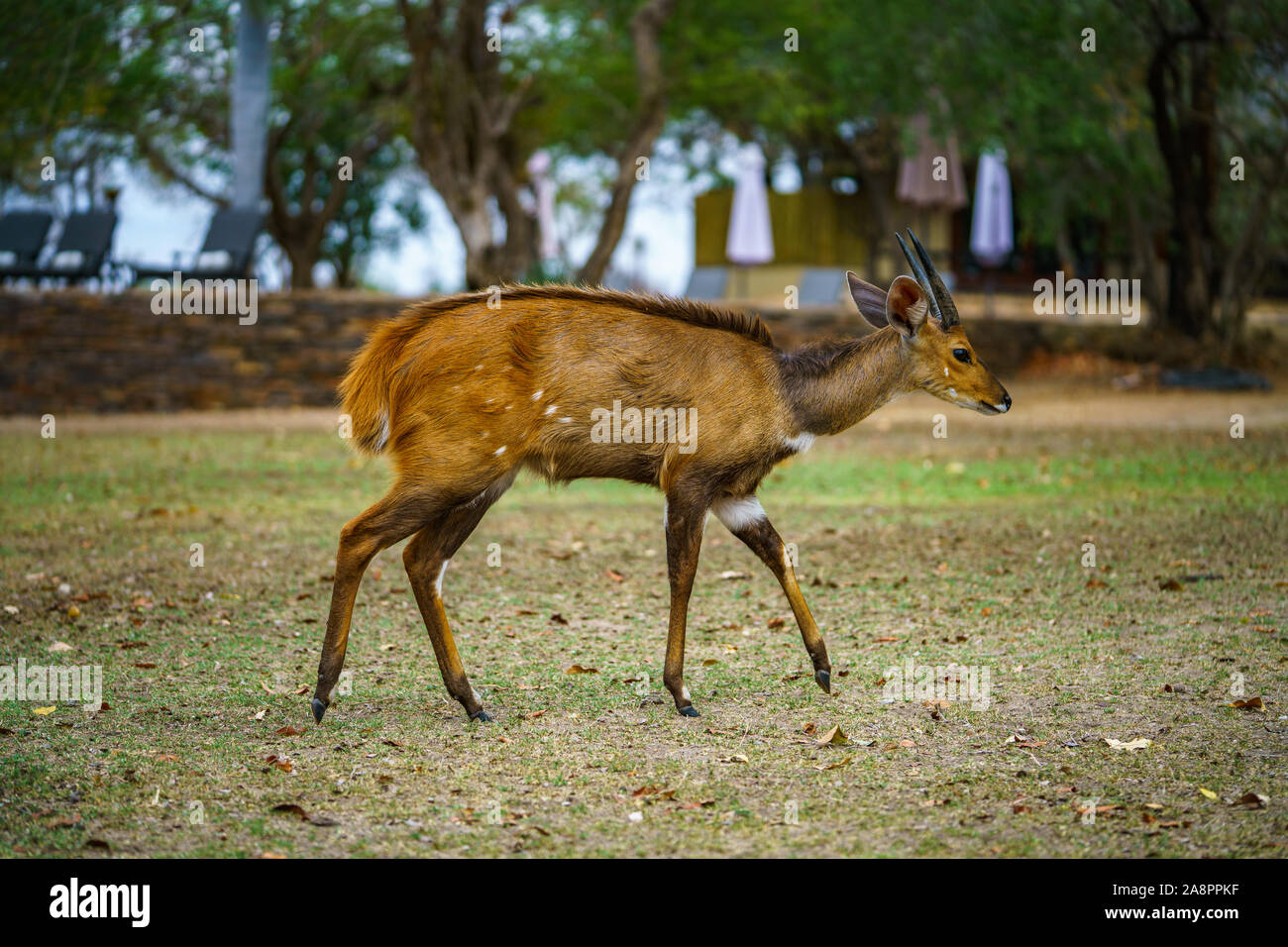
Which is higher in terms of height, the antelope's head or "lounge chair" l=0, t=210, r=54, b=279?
"lounge chair" l=0, t=210, r=54, b=279

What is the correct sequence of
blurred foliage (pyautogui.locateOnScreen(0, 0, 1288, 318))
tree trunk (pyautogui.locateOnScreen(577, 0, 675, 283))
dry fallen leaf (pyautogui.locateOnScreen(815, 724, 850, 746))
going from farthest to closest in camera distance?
tree trunk (pyautogui.locateOnScreen(577, 0, 675, 283)), blurred foliage (pyautogui.locateOnScreen(0, 0, 1288, 318)), dry fallen leaf (pyautogui.locateOnScreen(815, 724, 850, 746))

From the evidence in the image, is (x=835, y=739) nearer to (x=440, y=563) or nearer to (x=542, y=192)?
(x=440, y=563)

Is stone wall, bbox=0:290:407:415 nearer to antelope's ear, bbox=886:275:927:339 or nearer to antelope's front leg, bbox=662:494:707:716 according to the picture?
antelope's ear, bbox=886:275:927:339

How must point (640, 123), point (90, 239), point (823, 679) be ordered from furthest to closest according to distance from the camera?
point (640, 123), point (90, 239), point (823, 679)

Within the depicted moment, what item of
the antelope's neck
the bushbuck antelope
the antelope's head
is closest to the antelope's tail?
the bushbuck antelope

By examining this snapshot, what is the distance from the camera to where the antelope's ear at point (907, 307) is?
5.73 metres

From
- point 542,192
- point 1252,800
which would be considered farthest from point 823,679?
point 542,192

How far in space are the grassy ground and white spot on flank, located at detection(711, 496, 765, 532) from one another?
0.70 m

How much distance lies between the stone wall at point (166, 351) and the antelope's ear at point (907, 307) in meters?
13.0

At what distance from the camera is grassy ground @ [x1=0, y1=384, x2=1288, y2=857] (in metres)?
4.28

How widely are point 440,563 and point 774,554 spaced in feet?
4.36

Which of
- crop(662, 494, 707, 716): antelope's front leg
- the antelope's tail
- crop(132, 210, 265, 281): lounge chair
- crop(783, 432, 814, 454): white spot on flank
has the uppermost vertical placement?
crop(132, 210, 265, 281): lounge chair

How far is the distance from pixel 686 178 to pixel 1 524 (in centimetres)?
2495

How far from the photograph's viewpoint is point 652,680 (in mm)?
6059
